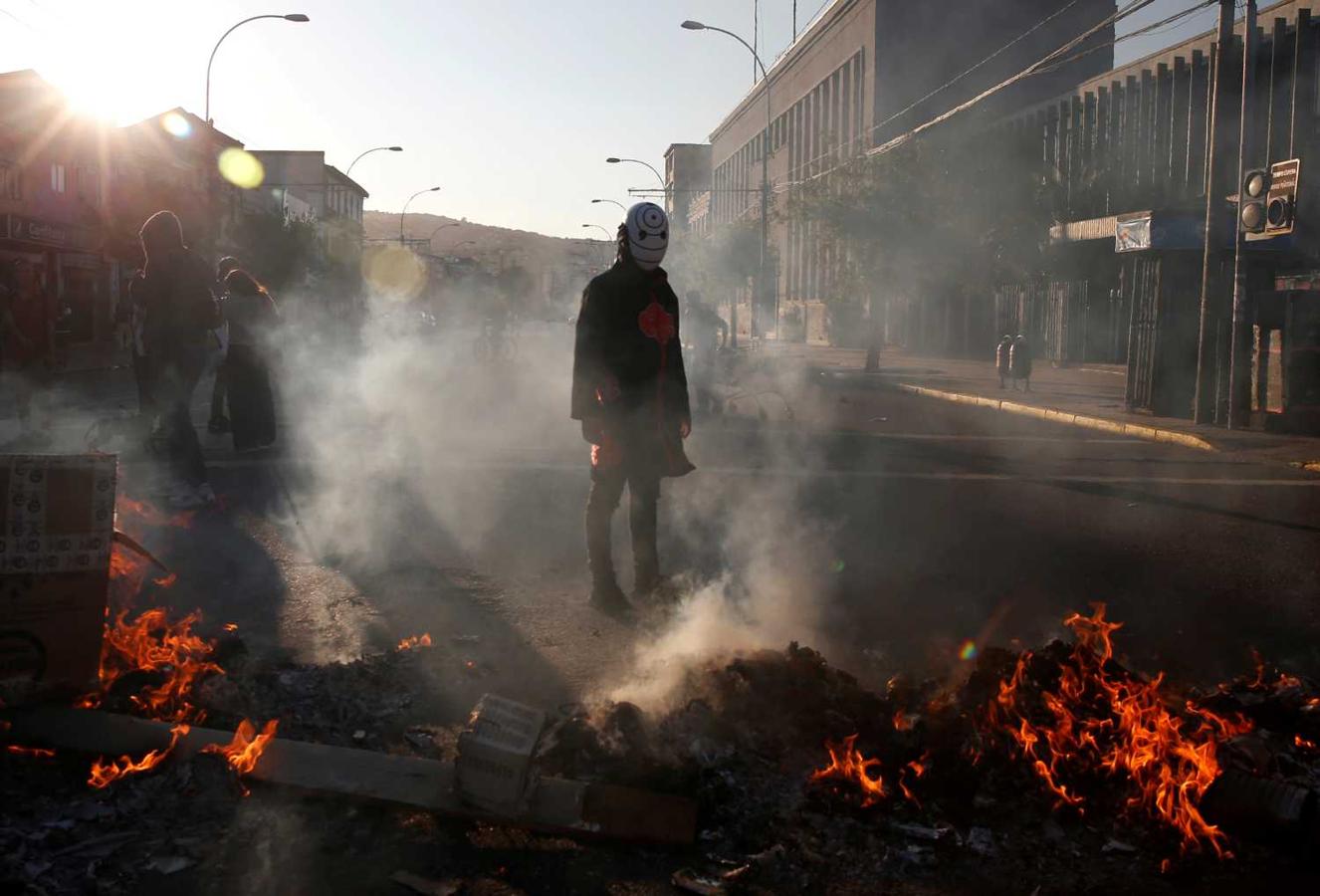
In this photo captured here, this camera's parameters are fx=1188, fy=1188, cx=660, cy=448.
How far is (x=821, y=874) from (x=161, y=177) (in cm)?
4595

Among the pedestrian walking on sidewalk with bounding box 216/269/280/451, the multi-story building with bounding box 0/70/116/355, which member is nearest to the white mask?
the pedestrian walking on sidewalk with bounding box 216/269/280/451

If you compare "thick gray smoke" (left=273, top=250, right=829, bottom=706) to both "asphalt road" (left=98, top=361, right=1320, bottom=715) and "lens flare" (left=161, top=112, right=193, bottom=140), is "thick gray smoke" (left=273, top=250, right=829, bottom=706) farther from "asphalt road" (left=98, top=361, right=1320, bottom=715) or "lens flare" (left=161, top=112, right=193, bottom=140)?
"lens flare" (left=161, top=112, right=193, bottom=140)

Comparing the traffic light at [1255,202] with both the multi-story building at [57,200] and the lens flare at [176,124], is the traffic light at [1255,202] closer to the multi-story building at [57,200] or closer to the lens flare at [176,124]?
the multi-story building at [57,200]

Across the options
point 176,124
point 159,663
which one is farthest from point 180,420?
point 176,124

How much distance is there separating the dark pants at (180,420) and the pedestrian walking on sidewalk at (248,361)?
2325 mm

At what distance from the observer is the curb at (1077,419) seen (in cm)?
1425

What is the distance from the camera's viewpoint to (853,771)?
11.3ft

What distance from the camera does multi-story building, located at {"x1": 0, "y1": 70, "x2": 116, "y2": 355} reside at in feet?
105

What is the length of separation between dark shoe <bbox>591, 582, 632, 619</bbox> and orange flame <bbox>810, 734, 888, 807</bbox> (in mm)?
2190

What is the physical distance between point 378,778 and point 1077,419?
1561 cm

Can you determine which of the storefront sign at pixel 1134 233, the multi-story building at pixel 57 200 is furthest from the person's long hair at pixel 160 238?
the multi-story building at pixel 57 200

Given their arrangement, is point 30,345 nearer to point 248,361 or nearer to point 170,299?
point 248,361

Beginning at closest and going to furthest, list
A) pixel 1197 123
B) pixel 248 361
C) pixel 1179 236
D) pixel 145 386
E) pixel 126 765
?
pixel 126 765 < pixel 145 386 < pixel 248 361 < pixel 1179 236 < pixel 1197 123

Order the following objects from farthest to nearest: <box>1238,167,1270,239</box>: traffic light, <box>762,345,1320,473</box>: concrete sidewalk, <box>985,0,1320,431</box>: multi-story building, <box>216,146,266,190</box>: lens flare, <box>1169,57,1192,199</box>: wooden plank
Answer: <box>216,146,266,190</box>: lens flare → <box>1169,57,1192,199</box>: wooden plank → <box>985,0,1320,431</box>: multi-story building → <box>1238,167,1270,239</box>: traffic light → <box>762,345,1320,473</box>: concrete sidewalk
